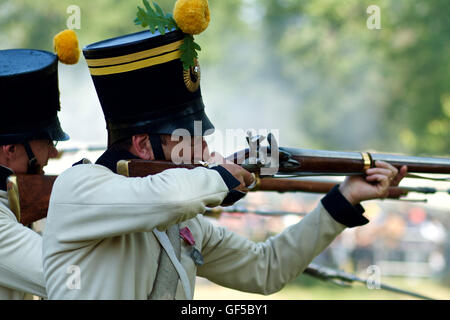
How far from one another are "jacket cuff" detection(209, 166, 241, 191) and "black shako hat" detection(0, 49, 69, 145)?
1386 millimetres

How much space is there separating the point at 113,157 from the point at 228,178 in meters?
0.54

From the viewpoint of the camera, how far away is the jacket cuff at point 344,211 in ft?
10.4

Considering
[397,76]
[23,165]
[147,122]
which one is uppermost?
[147,122]

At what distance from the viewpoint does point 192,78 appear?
272 centimetres

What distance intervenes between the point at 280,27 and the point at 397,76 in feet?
16.4

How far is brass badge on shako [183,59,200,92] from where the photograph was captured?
8.85 ft

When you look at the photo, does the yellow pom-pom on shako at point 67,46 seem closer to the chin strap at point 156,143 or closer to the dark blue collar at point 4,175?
the dark blue collar at point 4,175

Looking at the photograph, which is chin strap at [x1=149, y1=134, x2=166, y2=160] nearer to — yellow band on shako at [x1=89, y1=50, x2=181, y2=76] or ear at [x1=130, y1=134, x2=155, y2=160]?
ear at [x1=130, y1=134, x2=155, y2=160]

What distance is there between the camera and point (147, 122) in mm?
2641

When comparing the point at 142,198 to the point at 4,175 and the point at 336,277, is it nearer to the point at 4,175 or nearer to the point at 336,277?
the point at 4,175

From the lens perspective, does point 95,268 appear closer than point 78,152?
Yes

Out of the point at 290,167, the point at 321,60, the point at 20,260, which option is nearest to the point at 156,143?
the point at 290,167

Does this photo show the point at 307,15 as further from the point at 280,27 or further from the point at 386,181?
the point at 386,181
